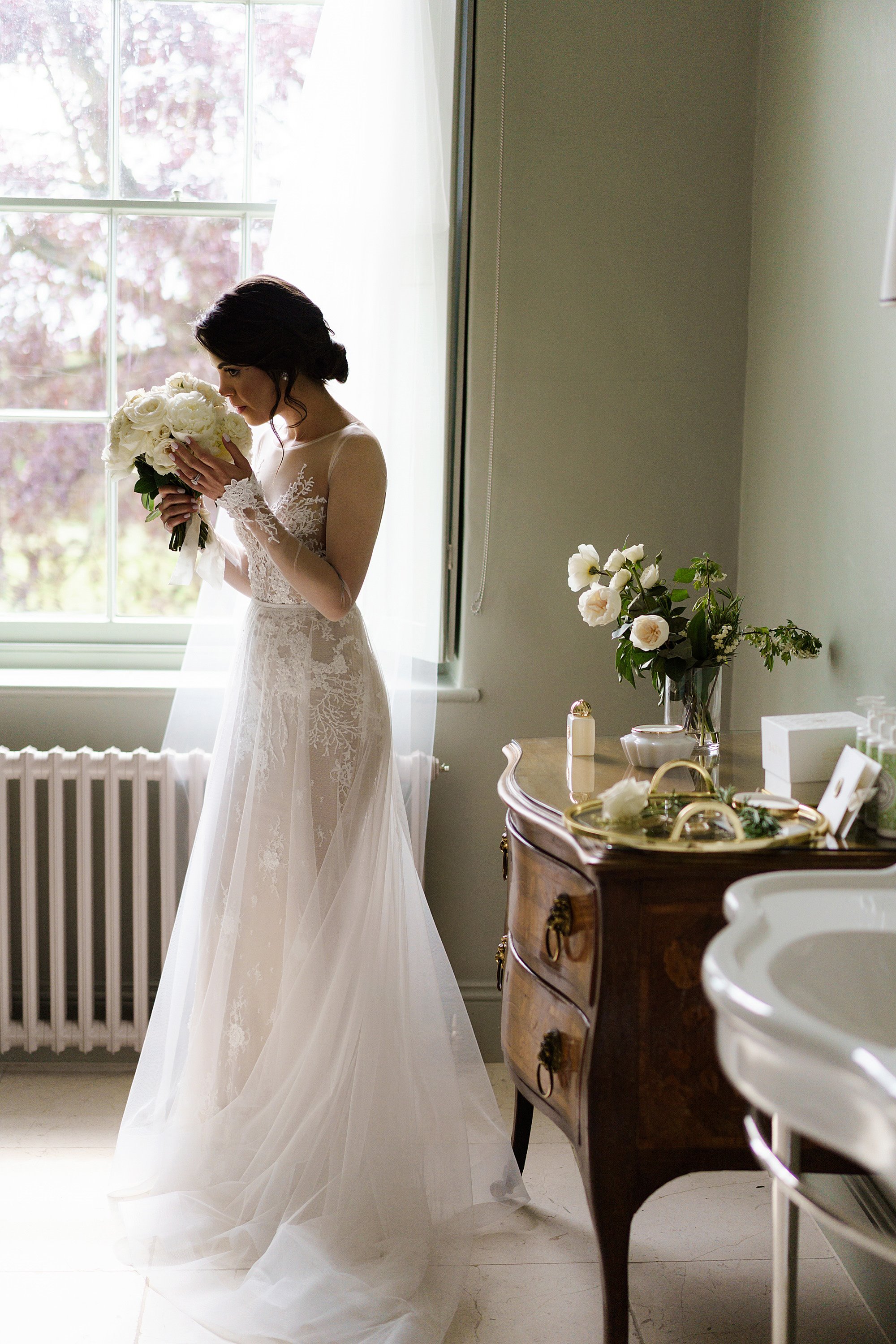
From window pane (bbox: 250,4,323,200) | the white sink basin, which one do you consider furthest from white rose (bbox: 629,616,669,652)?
window pane (bbox: 250,4,323,200)

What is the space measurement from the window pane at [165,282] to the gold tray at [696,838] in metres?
1.89

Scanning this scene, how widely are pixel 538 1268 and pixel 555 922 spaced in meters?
0.82

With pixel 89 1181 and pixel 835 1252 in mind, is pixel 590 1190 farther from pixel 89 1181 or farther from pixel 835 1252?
pixel 89 1181

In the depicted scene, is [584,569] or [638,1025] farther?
[584,569]

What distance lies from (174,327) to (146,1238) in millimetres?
2177

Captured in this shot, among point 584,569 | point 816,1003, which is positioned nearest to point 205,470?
point 584,569

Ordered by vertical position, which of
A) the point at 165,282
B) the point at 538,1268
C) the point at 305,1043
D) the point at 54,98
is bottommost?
the point at 538,1268

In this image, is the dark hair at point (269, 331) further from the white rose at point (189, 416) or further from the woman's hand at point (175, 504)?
the woman's hand at point (175, 504)

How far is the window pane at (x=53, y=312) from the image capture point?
2.90 metres

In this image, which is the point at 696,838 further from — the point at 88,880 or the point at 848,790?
the point at 88,880

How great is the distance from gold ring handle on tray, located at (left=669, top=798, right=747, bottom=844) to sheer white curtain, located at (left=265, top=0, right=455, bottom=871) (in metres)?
1.20

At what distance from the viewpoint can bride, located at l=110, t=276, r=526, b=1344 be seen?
1.94m

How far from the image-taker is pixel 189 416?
194 cm

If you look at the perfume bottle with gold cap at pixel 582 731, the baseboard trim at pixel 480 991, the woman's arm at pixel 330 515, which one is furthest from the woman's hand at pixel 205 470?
the baseboard trim at pixel 480 991
